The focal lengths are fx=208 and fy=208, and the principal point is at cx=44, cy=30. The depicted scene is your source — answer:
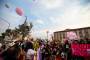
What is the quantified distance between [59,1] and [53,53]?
2.91 ft

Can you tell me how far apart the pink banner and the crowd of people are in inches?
2.3

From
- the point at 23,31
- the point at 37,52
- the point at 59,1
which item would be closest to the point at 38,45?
the point at 37,52

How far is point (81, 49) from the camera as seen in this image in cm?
336

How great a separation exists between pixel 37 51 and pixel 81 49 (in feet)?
2.38

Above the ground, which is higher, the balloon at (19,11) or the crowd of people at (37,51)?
the balloon at (19,11)

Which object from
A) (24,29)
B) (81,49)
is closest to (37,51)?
(24,29)

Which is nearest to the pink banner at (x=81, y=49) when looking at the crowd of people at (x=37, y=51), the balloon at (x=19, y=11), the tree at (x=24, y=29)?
the crowd of people at (x=37, y=51)

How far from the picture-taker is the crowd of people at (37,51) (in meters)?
3.33

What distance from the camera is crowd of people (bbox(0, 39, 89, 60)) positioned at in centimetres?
333

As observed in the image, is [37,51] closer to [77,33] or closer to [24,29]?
[24,29]

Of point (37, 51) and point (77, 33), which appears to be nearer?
point (77, 33)

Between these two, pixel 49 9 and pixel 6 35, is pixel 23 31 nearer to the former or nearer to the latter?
pixel 6 35

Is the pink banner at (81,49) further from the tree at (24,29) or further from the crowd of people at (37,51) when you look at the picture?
the tree at (24,29)

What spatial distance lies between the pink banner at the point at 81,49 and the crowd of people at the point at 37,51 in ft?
0.19
